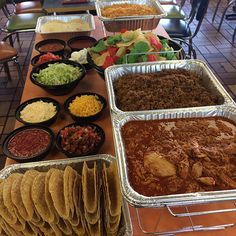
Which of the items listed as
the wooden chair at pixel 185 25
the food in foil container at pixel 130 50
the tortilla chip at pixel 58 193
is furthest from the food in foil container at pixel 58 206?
the wooden chair at pixel 185 25

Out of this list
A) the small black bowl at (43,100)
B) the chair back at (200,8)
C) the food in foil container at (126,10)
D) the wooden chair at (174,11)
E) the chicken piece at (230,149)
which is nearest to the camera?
the chicken piece at (230,149)

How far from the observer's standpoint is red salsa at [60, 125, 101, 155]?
1.19m

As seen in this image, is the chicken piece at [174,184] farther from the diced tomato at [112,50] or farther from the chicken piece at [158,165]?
the diced tomato at [112,50]

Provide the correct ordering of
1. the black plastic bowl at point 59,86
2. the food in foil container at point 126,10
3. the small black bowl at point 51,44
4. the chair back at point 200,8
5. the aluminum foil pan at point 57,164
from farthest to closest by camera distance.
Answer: the chair back at point 200,8 → the food in foil container at point 126,10 → the small black bowl at point 51,44 → the black plastic bowl at point 59,86 → the aluminum foil pan at point 57,164

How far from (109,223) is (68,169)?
0.24 metres

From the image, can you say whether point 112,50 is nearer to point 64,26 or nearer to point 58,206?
point 64,26

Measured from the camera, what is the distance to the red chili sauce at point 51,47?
6.32ft

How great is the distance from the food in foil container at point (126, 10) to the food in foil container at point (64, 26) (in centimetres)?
18

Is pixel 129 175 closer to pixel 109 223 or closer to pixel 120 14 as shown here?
pixel 109 223

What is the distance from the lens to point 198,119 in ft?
3.63

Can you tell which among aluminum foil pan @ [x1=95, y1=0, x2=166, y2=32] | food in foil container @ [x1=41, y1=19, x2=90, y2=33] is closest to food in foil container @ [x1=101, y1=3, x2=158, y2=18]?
aluminum foil pan @ [x1=95, y1=0, x2=166, y2=32]

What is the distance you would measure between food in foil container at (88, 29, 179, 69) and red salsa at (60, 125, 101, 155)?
43cm

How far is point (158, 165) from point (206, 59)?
9.67 ft

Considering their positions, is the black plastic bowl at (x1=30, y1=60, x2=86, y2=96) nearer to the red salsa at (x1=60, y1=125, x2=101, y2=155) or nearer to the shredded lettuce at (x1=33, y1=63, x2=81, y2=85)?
the shredded lettuce at (x1=33, y1=63, x2=81, y2=85)
